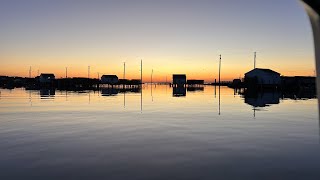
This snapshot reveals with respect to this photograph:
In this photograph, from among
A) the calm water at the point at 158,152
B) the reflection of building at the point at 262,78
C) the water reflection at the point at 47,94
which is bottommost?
the calm water at the point at 158,152

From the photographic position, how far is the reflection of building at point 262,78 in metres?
93.4

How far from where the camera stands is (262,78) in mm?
93500

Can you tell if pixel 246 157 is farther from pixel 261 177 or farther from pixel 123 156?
pixel 123 156

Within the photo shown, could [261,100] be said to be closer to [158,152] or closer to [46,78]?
[158,152]

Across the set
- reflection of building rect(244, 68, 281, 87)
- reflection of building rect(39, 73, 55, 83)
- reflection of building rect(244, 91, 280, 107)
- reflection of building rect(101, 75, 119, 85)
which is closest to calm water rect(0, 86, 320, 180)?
reflection of building rect(244, 91, 280, 107)

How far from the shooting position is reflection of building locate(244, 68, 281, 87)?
93438 millimetres

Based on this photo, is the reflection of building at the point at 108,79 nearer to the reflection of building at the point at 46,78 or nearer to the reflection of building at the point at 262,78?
the reflection of building at the point at 46,78

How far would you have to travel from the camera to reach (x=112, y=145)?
1259 centimetres

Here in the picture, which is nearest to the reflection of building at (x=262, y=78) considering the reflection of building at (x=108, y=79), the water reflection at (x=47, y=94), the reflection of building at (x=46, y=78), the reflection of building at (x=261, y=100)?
the reflection of building at (x=261, y=100)

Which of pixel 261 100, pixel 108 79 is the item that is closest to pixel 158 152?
pixel 261 100

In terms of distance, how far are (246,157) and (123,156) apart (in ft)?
13.9

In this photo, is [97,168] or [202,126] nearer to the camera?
[97,168]

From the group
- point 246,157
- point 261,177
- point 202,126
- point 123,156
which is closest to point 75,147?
point 123,156

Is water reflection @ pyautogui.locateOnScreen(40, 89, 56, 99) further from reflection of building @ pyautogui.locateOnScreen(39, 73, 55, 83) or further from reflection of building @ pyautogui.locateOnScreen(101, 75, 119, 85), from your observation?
reflection of building @ pyautogui.locateOnScreen(101, 75, 119, 85)
